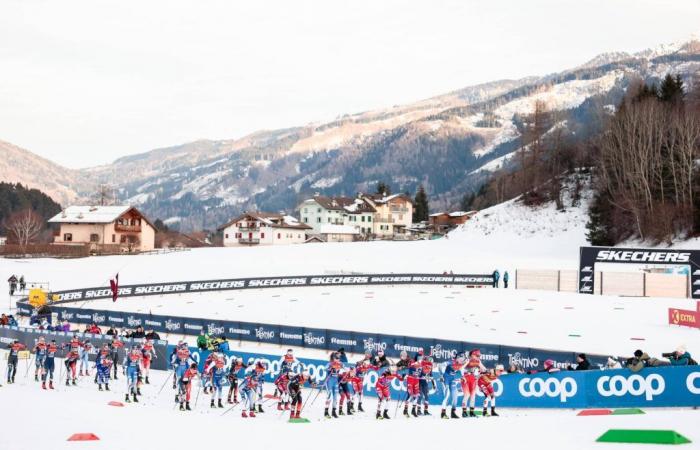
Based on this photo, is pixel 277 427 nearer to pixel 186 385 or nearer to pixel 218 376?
pixel 218 376

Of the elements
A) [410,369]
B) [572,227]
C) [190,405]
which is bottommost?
[190,405]

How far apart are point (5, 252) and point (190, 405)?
7217 cm

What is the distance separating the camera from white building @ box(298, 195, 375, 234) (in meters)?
155

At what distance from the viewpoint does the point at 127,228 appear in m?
103

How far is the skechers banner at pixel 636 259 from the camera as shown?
4469 cm

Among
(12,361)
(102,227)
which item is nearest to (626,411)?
(12,361)

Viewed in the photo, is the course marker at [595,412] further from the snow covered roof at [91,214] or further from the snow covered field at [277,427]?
the snow covered roof at [91,214]

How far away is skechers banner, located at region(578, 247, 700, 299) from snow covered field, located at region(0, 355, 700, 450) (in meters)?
27.8

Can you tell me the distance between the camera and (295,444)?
16.7 meters

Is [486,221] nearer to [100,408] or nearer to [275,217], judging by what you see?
[275,217]

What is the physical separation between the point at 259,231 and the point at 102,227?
34738mm

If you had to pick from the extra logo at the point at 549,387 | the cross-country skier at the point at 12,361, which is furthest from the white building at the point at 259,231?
the extra logo at the point at 549,387

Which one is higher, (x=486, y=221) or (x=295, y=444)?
(x=486, y=221)

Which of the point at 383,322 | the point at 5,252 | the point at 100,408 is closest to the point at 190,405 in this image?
the point at 100,408
